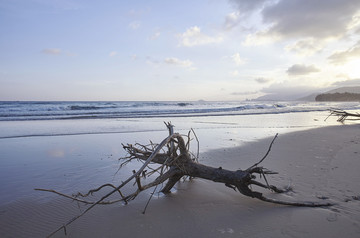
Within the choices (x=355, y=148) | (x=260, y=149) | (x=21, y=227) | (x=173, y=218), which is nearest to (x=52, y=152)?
(x=21, y=227)

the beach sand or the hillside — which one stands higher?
the hillside

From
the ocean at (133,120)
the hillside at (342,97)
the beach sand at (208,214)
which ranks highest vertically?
the hillside at (342,97)

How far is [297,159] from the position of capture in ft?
16.2

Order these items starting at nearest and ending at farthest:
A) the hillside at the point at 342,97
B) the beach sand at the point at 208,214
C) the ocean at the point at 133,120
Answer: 1. the beach sand at the point at 208,214
2. the ocean at the point at 133,120
3. the hillside at the point at 342,97

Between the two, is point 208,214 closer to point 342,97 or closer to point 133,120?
point 133,120

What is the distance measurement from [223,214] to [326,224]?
1.10 meters

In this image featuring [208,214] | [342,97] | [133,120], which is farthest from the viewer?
[342,97]

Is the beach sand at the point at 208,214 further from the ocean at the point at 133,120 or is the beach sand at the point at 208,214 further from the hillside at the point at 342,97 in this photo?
the hillside at the point at 342,97

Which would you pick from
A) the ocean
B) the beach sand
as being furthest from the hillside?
the beach sand

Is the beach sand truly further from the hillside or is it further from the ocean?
the hillside

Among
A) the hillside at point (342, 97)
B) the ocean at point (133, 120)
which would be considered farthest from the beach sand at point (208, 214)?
the hillside at point (342, 97)

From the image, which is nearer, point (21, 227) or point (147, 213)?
point (21, 227)

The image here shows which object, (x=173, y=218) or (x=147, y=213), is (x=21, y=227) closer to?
(x=147, y=213)

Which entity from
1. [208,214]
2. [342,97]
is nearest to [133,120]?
[208,214]
